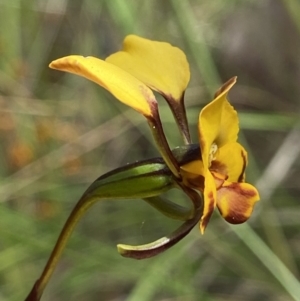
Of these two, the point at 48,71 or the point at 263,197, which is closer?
the point at 263,197

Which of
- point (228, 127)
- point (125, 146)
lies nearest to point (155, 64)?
point (228, 127)

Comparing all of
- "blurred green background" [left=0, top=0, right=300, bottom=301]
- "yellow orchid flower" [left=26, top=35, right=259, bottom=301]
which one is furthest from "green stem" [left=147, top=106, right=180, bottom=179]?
"blurred green background" [left=0, top=0, right=300, bottom=301]

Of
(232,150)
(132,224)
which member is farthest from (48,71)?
(232,150)

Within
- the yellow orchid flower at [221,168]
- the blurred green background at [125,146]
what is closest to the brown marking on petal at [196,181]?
the yellow orchid flower at [221,168]

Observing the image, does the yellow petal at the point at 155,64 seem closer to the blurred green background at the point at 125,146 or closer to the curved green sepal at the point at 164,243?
the curved green sepal at the point at 164,243

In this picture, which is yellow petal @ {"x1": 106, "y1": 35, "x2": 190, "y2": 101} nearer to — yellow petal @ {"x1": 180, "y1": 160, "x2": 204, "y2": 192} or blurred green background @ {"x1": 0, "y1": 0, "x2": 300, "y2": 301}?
yellow petal @ {"x1": 180, "y1": 160, "x2": 204, "y2": 192}

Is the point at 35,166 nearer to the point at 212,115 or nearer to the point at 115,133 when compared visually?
the point at 115,133


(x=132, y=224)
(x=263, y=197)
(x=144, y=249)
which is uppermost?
(x=144, y=249)
